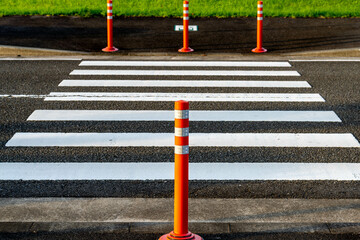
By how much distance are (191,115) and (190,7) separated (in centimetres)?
992

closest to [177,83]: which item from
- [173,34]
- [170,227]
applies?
[173,34]

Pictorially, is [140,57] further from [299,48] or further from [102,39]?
[299,48]

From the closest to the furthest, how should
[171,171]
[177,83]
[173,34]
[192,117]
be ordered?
1. [171,171]
2. [192,117]
3. [177,83]
4. [173,34]

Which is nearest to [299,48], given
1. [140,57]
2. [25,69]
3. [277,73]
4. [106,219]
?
[277,73]

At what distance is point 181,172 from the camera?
4.85 metres

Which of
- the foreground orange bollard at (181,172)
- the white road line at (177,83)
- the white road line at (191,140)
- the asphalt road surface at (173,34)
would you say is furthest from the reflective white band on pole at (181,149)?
the asphalt road surface at (173,34)

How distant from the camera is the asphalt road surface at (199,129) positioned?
21.3 ft

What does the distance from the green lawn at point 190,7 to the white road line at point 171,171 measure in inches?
429

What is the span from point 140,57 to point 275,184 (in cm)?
783

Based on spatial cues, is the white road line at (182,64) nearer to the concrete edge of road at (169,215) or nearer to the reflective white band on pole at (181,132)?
the concrete edge of road at (169,215)

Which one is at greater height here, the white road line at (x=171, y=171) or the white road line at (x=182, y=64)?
the white road line at (x=182, y=64)

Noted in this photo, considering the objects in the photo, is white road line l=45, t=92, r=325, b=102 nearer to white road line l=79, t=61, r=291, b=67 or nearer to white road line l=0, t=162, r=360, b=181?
white road line l=79, t=61, r=291, b=67

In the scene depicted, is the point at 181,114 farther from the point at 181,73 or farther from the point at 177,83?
the point at 181,73

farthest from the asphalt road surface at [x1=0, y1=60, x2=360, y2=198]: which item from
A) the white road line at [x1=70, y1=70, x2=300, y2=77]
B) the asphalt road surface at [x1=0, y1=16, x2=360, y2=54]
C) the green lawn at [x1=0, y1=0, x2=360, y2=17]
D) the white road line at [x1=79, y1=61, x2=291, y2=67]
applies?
the green lawn at [x1=0, y1=0, x2=360, y2=17]
